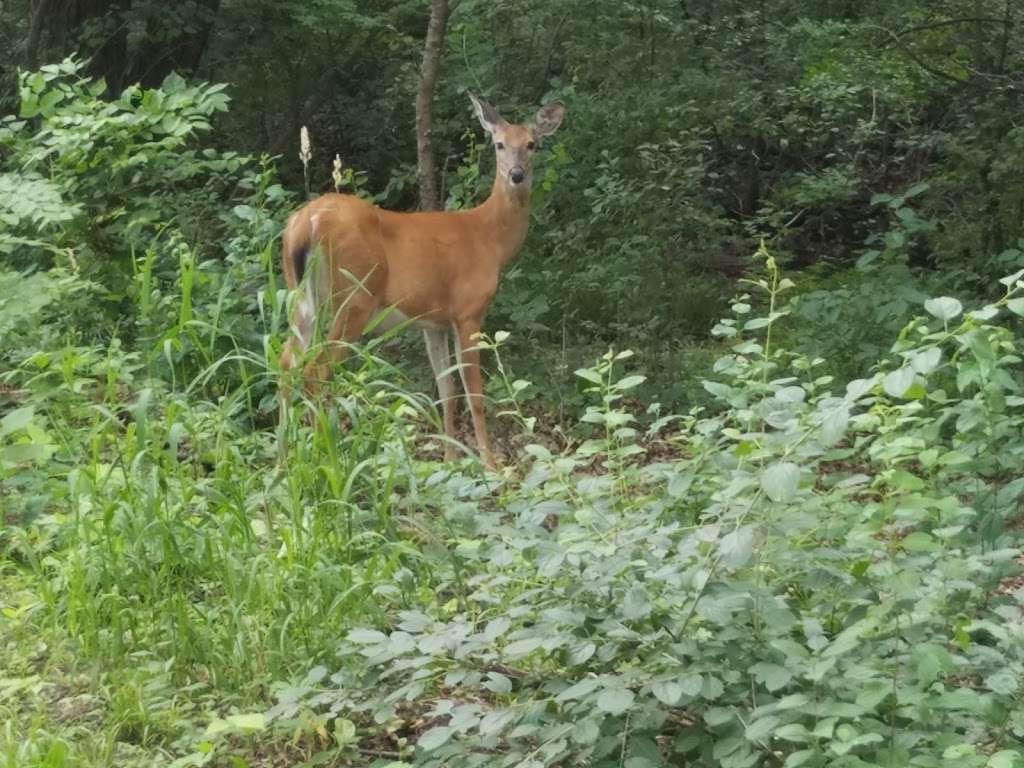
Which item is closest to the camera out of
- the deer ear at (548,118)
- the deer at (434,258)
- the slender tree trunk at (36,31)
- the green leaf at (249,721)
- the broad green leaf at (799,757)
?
the broad green leaf at (799,757)

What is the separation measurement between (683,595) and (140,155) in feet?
15.2

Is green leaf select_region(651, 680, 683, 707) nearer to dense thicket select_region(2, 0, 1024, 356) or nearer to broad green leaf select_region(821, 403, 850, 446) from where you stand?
broad green leaf select_region(821, 403, 850, 446)

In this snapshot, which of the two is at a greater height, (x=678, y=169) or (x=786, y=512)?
(x=786, y=512)

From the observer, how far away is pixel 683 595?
2.94 m

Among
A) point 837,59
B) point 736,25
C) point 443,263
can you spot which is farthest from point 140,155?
point 736,25

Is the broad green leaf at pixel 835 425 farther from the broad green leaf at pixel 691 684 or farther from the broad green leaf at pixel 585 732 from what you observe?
the broad green leaf at pixel 585 732

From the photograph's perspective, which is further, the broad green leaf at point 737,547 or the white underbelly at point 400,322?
the white underbelly at point 400,322

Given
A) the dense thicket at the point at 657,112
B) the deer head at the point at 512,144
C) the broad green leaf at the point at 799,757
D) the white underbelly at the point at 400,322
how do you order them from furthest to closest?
the dense thicket at the point at 657,112, the deer head at the point at 512,144, the white underbelly at the point at 400,322, the broad green leaf at the point at 799,757

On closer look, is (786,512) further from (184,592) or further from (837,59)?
(837,59)

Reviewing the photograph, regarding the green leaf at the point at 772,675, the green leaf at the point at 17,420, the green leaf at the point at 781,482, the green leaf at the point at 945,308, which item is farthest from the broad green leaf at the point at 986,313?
the green leaf at the point at 17,420

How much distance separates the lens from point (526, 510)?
333 centimetres

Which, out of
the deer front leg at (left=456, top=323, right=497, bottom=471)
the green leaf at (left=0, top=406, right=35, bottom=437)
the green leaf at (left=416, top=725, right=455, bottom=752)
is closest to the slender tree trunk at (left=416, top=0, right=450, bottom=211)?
the deer front leg at (left=456, top=323, right=497, bottom=471)

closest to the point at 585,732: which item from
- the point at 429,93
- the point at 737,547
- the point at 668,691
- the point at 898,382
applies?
the point at 668,691

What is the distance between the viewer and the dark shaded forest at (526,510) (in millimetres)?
2822
